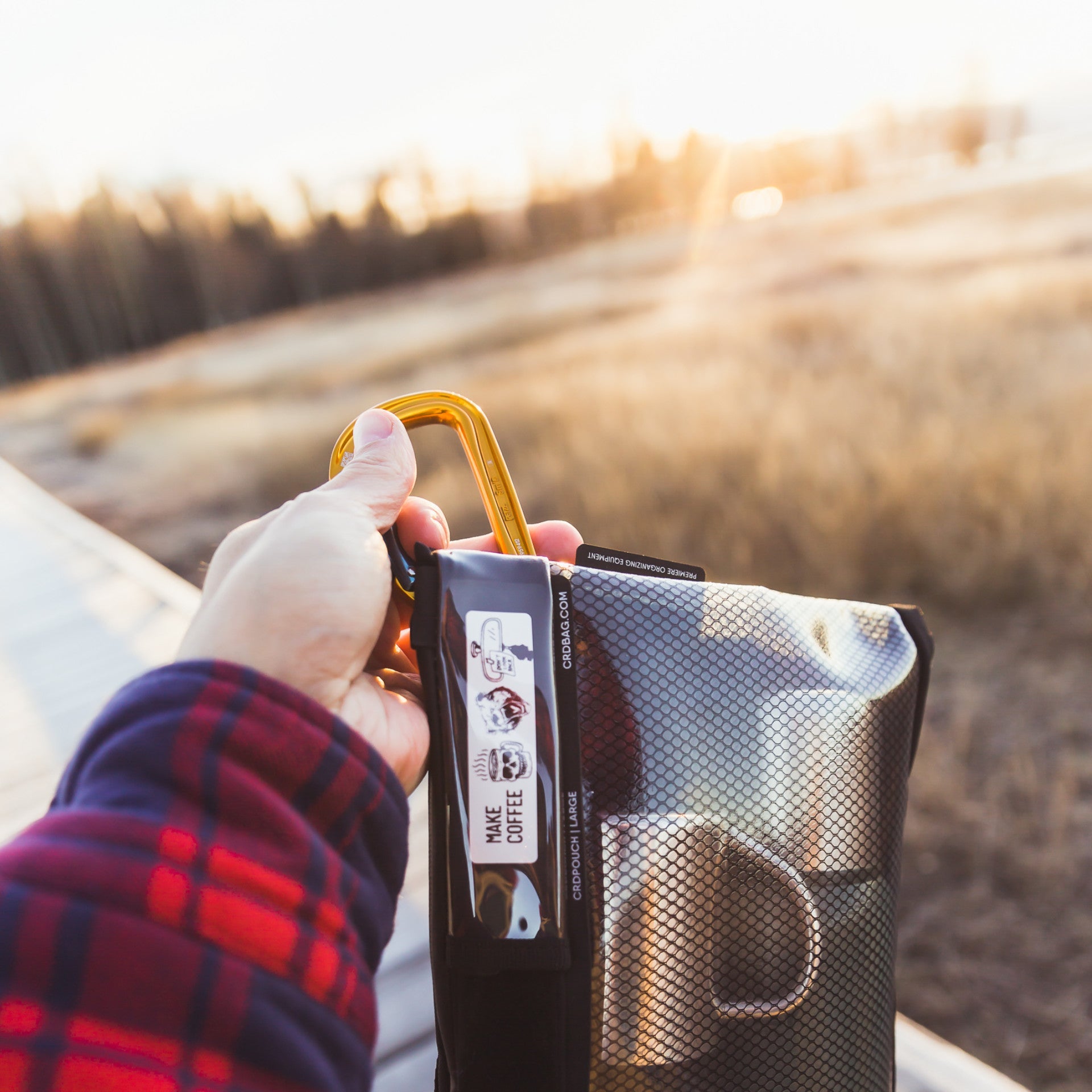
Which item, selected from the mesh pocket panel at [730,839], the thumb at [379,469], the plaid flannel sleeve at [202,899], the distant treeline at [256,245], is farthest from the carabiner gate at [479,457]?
the distant treeline at [256,245]

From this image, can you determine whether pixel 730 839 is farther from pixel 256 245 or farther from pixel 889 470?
pixel 256 245

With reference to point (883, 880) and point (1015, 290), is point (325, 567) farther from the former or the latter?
point (1015, 290)

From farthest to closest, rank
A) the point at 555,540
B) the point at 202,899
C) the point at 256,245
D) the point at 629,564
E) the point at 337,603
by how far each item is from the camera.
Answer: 1. the point at 256,245
2. the point at 555,540
3. the point at 629,564
4. the point at 337,603
5. the point at 202,899

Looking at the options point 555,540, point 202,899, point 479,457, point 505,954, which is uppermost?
point 479,457

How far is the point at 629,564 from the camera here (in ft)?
3.33

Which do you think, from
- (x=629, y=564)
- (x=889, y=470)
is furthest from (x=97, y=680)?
(x=889, y=470)

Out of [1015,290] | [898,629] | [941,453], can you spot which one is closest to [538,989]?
[898,629]

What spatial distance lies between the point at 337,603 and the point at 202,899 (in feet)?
1.19

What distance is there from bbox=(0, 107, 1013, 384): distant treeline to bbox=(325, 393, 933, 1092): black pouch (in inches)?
1382

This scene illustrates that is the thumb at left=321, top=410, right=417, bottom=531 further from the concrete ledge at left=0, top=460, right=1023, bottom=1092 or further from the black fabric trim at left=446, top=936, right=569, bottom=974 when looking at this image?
the concrete ledge at left=0, top=460, right=1023, bottom=1092

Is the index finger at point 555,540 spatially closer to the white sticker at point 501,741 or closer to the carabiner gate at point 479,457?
the carabiner gate at point 479,457

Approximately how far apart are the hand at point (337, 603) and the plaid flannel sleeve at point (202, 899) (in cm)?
→ 11

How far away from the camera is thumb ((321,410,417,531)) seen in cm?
103

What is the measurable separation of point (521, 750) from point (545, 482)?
4.51 m
